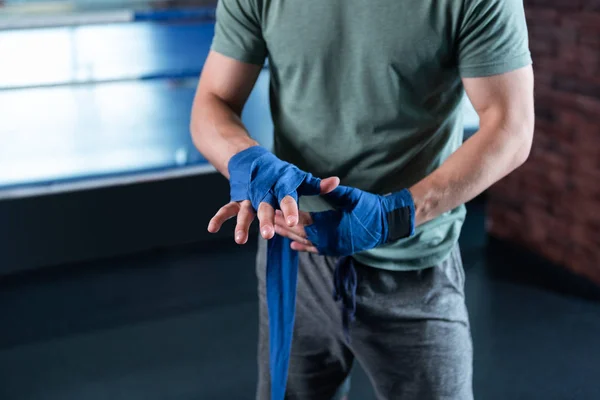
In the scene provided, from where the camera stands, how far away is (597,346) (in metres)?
2.85

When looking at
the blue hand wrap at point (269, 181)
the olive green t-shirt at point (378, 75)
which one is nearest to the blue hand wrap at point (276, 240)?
the blue hand wrap at point (269, 181)

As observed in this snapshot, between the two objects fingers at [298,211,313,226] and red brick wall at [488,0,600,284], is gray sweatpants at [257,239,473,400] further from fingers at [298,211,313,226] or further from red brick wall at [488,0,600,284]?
red brick wall at [488,0,600,284]

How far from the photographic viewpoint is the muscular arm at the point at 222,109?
52.7 inches

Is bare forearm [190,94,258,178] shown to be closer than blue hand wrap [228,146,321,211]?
No

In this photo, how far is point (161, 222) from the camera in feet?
11.7

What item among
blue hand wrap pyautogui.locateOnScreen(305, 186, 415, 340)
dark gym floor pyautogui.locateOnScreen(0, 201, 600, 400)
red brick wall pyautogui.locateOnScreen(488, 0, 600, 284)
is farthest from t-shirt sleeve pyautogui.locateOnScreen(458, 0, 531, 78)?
red brick wall pyautogui.locateOnScreen(488, 0, 600, 284)

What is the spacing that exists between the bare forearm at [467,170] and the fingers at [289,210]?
0.22 metres

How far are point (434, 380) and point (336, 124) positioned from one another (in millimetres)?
466

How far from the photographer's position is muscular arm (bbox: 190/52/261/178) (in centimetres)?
134

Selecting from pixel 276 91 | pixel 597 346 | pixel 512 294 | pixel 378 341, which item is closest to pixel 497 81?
pixel 276 91

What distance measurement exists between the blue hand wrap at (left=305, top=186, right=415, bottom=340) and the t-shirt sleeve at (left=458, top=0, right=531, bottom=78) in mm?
232

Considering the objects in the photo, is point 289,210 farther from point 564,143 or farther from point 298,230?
point 564,143

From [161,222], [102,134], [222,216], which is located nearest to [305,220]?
[222,216]

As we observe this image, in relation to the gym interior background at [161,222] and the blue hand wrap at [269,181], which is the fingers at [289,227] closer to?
the blue hand wrap at [269,181]
